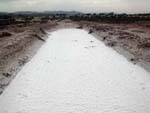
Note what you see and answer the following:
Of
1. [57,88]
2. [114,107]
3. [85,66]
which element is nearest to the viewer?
[114,107]

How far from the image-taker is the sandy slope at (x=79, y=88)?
387 inches

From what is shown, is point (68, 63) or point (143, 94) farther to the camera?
point (68, 63)

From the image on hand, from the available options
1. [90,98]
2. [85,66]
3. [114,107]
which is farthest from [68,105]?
[85,66]

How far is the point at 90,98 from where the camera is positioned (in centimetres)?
1080

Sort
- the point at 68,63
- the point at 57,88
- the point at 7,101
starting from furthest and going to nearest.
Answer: the point at 68,63
the point at 57,88
the point at 7,101

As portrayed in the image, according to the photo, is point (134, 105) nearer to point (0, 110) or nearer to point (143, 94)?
point (143, 94)

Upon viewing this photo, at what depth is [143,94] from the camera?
11.1m

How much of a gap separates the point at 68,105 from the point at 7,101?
288 cm

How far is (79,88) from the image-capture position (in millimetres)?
12242

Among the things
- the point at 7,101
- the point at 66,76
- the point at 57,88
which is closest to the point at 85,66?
the point at 66,76

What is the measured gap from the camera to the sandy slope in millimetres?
9828

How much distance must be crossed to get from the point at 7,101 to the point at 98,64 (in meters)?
8.73

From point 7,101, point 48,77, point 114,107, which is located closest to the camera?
point 114,107

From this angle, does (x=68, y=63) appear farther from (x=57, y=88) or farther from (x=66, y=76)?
(x=57, y=88)
